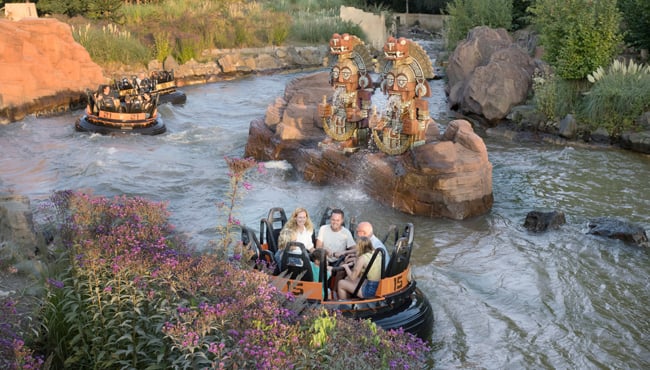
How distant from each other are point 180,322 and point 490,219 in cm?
708

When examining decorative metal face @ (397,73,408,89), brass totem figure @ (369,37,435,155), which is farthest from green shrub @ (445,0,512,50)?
decorative metal face @ (397,73,408,89)

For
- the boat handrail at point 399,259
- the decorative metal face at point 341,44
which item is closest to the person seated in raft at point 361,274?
the boat handrail at point 399,259

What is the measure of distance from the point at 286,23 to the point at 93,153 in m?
17.0

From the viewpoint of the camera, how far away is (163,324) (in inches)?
161

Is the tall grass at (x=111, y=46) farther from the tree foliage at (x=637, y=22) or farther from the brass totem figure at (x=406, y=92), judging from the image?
the tree foliage at (x=637, y=22)

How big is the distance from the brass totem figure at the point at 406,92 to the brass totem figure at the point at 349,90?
0.72 m

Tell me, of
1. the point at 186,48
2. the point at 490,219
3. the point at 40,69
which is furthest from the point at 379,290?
the point at 186,48

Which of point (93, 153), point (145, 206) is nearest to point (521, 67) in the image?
point (93, 153)

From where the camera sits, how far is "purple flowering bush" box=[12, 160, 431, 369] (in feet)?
12.6

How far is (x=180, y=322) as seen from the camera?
395 cm

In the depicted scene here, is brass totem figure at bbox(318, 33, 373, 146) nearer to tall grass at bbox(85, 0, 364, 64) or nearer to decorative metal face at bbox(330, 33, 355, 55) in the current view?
decorative metal face at bbox(330, 33, 355, 55)

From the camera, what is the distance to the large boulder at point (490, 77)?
1655 centimetres

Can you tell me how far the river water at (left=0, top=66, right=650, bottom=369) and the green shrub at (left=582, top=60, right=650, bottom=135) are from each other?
0.91 metres

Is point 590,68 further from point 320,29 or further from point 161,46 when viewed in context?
point 320,29
